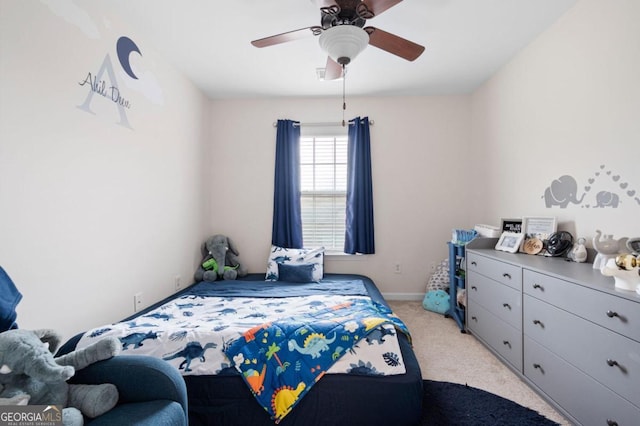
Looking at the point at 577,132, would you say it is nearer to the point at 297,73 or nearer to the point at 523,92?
the point at 523,92

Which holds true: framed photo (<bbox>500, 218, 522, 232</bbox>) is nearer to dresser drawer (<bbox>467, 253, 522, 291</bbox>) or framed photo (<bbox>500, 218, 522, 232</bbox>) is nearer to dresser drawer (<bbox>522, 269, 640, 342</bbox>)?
dresser drawer (<bbox>467, 253, 522, 291</bbox>)

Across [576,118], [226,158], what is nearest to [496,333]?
[576,118]

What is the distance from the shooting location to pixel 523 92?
2.40m

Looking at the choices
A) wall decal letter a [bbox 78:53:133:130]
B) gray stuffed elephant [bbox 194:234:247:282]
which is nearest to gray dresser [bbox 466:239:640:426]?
gray stuffed elephant [bbox 194:234:247:282]

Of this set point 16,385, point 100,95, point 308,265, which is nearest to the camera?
point 16,385

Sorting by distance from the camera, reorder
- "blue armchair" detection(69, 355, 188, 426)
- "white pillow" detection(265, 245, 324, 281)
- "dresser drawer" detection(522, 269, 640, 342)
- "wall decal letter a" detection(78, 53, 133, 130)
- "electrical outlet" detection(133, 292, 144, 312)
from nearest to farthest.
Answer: "blue armchair" detection(69, 355, 188, 426) < "dresser drawer" detection(522, 269, 640, 342) < "wall decal letter a" detection(78, 53, 133, 130) < "electrical outlet" detection(133, 292, 144, 312) < "white pillow" detection(265, 245, 324, 281)

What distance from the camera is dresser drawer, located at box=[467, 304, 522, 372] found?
1846 millimetres

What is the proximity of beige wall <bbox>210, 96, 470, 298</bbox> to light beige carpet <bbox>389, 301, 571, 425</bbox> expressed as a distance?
74cm

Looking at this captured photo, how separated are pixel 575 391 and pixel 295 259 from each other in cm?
235

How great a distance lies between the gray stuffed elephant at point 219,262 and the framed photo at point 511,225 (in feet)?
8.99

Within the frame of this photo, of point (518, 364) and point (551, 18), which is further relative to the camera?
point (551, 18)

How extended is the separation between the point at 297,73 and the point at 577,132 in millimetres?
2378

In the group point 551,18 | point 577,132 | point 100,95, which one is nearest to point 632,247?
point 577,132

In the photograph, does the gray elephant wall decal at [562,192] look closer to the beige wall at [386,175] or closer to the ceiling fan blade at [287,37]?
the beige wall at [386,175]
